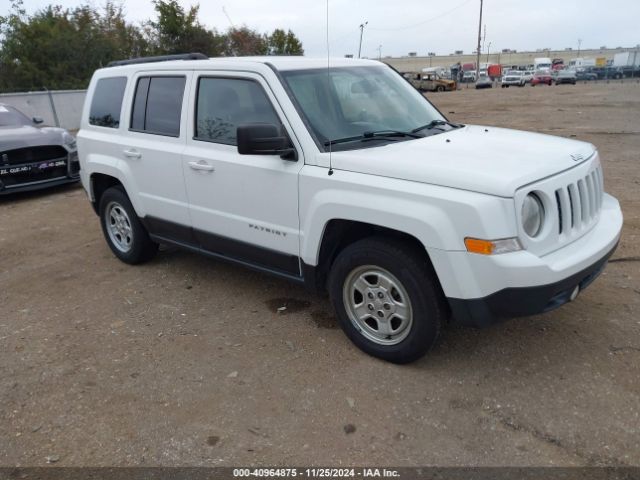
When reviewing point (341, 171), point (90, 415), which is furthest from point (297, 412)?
point (341, 171)

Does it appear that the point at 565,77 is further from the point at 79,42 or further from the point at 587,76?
the point at 79,42

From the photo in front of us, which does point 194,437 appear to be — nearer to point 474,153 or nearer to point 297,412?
point 297,412

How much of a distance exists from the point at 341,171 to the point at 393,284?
2.55 feet

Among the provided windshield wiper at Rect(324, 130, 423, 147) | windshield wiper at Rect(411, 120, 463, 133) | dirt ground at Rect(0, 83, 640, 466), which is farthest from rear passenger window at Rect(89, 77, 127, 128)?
windshield wiper at Rect(411, 120, 463, 133)

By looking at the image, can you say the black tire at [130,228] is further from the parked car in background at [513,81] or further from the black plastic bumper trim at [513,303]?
the parked car in background at [513,81]

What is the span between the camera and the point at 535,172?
3023mm

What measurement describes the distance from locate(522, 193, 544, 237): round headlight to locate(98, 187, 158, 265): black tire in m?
3.63

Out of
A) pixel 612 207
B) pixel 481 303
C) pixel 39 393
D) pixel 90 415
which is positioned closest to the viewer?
pixel 481 303

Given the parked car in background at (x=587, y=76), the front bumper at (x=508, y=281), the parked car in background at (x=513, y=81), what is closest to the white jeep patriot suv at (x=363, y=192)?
the front bumper at (x=508, y=281)

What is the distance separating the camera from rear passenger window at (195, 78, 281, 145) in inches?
153

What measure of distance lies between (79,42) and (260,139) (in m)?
25.6

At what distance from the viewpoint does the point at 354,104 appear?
13.1 ft

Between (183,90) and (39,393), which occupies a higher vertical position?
(183,90)

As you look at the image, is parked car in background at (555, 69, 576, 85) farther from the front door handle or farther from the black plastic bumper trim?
the black plastic bumper trim
